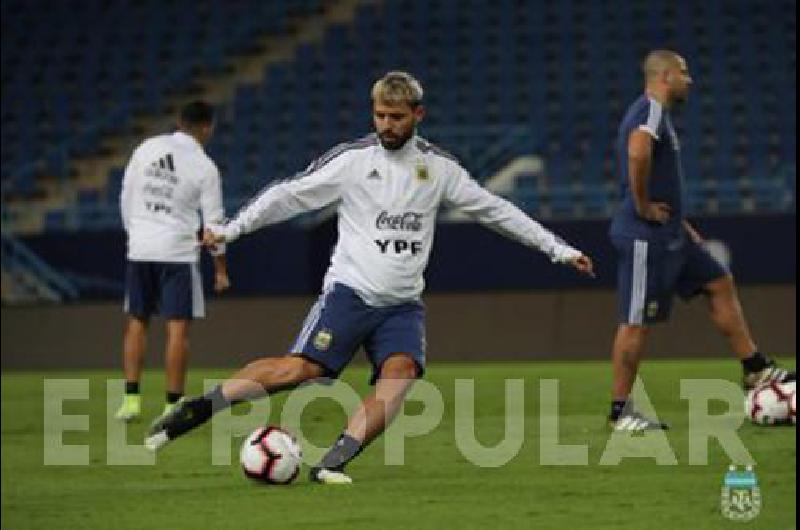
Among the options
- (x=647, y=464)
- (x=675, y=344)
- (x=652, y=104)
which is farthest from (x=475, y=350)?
(x=647, y=464)

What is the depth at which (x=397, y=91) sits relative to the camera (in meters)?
8.12

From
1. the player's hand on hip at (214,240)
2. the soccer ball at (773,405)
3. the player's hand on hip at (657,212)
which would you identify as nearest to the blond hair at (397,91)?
the player's hand on hip at (214,240)

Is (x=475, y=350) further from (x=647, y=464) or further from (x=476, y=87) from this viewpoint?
(x=647, y=464)

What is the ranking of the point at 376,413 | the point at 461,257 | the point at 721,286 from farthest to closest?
the point at 461,257, the point at 721,286, the point at 376,413

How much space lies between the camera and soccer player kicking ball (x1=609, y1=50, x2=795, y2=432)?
10.5 meters

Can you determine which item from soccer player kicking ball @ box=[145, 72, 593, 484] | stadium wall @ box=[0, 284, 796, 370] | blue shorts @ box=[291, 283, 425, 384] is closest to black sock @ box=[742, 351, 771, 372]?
soccer player kicking ball @ box=[145, 72, 593, 484]

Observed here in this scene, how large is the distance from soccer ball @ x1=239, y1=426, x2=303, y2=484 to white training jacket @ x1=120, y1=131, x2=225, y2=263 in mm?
3914

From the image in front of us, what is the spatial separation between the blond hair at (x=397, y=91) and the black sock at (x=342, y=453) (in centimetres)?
140

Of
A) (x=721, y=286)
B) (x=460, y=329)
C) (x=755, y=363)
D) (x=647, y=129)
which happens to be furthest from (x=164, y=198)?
(x=460, y=329)

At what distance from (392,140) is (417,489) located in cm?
145

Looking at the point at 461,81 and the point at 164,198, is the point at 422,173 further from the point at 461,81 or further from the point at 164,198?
the point at 461,81

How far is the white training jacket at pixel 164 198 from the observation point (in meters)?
12.3

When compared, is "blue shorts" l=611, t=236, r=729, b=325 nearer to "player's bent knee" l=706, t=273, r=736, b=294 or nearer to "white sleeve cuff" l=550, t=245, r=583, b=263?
"player's bent knee" l=706, t=273, r=736, b=294

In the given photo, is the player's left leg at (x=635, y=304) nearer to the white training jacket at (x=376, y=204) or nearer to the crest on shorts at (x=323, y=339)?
the white training jacket at (x=376, y=204)
